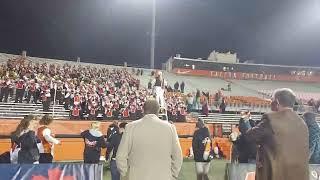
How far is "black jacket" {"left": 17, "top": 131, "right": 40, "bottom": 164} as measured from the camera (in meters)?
8.11

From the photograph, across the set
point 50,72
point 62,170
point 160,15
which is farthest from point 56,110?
point 160,15

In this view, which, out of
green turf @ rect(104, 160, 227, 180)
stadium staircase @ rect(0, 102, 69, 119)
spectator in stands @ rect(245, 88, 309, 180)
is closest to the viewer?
spectator in stands @ rect(245, 88, 309, 180)

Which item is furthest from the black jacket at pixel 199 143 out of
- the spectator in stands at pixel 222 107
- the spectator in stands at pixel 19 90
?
the spectator in stands at pixel 222 107

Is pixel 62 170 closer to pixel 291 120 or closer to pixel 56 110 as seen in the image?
pixel 291 120

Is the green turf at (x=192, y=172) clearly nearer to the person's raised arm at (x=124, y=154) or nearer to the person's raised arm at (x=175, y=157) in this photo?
the person's raised arm at (x=175, y=157)

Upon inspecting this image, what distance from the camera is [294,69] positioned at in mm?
43781

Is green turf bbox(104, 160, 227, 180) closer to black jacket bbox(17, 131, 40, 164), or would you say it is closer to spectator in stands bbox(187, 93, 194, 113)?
black jacket bbox(17, 131, 40, 164)

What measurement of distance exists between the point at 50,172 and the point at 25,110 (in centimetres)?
1595

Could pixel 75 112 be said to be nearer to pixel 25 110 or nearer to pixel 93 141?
pixel 25 110

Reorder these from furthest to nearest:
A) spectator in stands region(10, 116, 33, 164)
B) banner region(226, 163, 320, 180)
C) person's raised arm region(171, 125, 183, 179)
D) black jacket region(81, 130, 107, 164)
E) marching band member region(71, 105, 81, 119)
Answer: marching band member region(71, 105, 81, 119) → black jacket region(81, 130, 107, 164) → banner region(226, 163, 320, 180) → spectator in stands region(10, 116, 33, 164) → person's raised arm region(171, 125, 183, 179)

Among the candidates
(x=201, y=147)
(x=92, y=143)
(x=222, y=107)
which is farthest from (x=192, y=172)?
(x=222, y=107)

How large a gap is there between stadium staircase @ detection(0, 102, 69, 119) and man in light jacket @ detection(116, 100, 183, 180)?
59.6 feet

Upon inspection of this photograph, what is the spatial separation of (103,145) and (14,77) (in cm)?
1459

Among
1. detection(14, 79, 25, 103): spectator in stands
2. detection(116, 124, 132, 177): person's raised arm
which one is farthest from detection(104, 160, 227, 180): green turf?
detection(14, 79, 25, 103): spectator in stands
